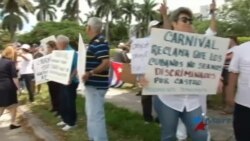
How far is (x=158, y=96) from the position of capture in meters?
4.71

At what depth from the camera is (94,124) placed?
6.36 m

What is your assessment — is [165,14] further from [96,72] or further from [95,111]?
[95,111]

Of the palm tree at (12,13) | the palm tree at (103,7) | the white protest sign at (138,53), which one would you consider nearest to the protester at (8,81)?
the white protest sign at (138,53)

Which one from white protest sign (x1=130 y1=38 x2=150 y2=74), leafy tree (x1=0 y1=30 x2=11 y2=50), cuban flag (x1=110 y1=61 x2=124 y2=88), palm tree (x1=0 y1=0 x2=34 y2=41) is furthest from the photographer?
leafy tree (x1=0 y1=30 x2=11 y2=50)

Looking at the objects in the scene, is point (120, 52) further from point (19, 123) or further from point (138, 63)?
point (138, 63)

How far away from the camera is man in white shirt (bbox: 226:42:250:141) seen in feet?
14.3

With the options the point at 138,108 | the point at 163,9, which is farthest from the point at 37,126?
the point at 163,9

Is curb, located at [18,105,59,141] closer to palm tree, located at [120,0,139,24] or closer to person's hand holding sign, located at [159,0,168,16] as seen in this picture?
person's hand holding sign, located at [159,0,168,16]

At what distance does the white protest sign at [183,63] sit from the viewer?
455cm

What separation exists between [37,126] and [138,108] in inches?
102

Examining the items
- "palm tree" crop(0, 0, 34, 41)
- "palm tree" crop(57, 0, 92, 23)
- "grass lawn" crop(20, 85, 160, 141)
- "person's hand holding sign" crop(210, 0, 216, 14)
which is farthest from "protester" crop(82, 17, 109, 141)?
"palm tree" crop(57, 0, 92, 23)

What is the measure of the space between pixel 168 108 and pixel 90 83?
1.80m

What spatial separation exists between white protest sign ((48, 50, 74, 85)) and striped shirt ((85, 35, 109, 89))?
1670mm

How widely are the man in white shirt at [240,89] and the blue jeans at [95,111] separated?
213 centimetres
